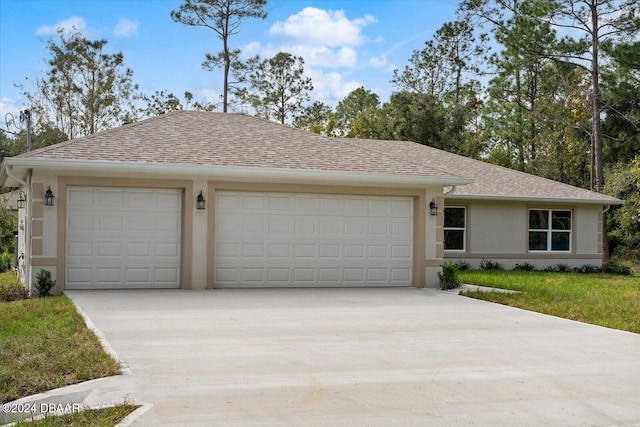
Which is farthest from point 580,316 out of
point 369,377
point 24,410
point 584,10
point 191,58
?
point 191,58

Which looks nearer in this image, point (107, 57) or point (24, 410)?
point (24, 410)

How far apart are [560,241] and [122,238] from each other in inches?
600

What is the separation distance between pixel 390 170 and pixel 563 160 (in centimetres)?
2439

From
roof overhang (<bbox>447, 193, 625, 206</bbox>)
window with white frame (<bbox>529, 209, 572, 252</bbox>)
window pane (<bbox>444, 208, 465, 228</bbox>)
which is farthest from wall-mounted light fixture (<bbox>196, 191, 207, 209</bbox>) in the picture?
window with white frame (<bbox>529, 209, 572, 252</bbox>)

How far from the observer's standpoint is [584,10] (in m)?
28.5

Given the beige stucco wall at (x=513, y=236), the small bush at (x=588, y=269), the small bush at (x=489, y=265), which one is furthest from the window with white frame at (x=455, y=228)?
the small bush at (x=588, y=269)

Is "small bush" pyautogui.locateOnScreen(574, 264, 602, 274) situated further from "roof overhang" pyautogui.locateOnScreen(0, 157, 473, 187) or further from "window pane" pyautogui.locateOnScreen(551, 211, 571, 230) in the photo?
"roof overhang" pyautogui.locateOnScreen(0, 157, 473, 187)

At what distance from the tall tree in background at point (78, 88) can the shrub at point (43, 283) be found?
82.1ft

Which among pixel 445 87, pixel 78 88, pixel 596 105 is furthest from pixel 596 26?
pixel 78 88

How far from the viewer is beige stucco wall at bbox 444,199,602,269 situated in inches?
888

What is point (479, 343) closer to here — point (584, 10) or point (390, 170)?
point (390, 170)

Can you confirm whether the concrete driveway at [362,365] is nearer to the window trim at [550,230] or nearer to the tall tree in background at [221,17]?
the window trim at [550,230]

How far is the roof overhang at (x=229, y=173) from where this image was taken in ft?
43.9

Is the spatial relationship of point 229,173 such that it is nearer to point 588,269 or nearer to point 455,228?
point 455,228
